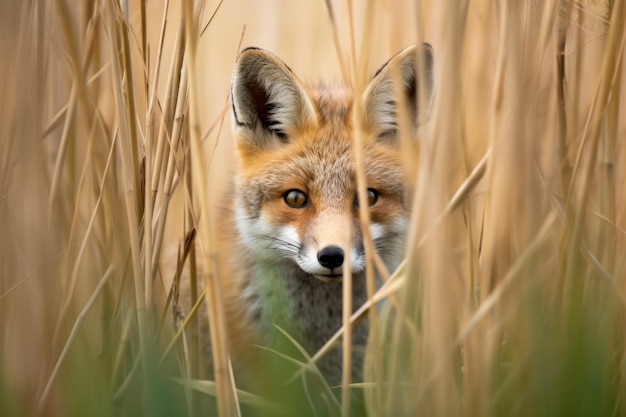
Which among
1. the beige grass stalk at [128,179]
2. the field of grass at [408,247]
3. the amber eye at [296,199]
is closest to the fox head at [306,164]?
the amber eye at [296,199]

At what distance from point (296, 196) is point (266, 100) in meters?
0.29

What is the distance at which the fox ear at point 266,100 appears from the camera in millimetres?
→ 1848

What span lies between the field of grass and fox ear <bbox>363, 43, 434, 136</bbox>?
0.16 meters

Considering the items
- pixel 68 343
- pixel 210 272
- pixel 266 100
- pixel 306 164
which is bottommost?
pixel 68 343

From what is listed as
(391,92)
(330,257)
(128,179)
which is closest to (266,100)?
(391,92)

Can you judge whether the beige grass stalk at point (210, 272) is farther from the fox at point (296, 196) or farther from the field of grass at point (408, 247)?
the fox at point (296, 196)

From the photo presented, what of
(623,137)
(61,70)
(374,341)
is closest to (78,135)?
(61,70)

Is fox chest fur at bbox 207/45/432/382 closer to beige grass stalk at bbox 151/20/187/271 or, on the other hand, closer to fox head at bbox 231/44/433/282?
fox head at bbox 231/44/433/282

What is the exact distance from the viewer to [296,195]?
→ 1.93 meters

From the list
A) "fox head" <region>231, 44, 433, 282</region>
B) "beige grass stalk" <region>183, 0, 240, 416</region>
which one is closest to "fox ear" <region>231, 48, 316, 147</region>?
"fox head" <region>231, 44, 433, 282</region>

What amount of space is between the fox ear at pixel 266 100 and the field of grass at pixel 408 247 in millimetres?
360

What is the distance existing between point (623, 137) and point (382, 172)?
0.62 meters

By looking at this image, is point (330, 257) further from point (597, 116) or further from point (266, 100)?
point (597, 116)

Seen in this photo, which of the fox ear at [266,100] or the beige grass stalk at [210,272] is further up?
the fox ear at [266,100]
